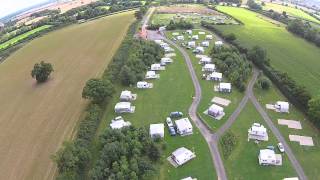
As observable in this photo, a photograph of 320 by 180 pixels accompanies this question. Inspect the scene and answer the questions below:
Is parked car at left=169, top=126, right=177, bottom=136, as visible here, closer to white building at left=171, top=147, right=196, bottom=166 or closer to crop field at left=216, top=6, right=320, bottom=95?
white building at left=171, top=147, right=196, bottom=166

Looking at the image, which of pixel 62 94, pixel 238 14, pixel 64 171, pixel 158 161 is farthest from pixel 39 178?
pixel 238 14

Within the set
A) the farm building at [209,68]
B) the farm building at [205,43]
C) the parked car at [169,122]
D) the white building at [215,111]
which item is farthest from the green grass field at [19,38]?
the white building at [215,111]

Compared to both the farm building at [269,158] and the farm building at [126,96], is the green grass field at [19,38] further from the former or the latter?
the farm building at [269,158]

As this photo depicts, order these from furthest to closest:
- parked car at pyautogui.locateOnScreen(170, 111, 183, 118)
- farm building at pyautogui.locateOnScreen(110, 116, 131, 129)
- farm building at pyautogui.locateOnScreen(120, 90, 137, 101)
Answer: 1. farm building at pyautogui.locateOnScreen(120, 90, 137, 101)
2. parked car at pyautogui.locateOnScreen(170, 111, 183, 118)
3. farm building at pyautogui.locateOnScreen(110, 116, 131, 129)

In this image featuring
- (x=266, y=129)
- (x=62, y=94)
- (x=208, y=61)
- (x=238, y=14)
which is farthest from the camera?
(x=238, y=14)

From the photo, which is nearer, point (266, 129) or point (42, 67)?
point (266, 129)

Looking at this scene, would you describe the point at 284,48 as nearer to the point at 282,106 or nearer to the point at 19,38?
the point at 282,106

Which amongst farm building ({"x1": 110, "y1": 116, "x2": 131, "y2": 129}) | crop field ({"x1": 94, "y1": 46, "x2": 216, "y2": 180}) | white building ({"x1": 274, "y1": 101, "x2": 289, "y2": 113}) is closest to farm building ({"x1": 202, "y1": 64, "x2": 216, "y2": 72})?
crop field ({"x1": 94, "y1": 46, "x2": 216, "y2": 180})

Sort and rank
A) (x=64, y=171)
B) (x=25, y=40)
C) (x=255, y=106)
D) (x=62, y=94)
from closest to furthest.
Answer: (x=64, y=171)
(x=255, y=106)
(x=62, y=94)
(x=25, y=40)

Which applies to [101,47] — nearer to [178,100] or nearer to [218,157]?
[178,100]
